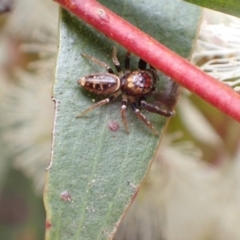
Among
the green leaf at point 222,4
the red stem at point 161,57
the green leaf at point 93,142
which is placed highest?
the green leaf at point 222,4

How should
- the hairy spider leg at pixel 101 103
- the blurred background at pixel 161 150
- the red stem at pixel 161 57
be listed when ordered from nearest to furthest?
the red stem at pixel 161 57
the hairy spider leg at pixel 101 103
the blurred background at pixel 161 150

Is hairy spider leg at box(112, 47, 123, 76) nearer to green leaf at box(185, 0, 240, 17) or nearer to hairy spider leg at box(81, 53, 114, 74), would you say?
hairy spider leg at box(81, 53, 114, 74)

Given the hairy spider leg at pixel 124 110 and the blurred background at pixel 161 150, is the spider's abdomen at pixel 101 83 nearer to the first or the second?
the hairy spider leg at pixel 124 110

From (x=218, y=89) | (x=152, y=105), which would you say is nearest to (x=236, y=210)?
(x=152, y=105)

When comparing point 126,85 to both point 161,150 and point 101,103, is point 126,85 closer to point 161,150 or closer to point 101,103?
point 101,103

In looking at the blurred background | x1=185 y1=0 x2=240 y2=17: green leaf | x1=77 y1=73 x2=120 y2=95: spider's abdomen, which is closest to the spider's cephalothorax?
x1=77 y1=73 x2=120 y2=95: spider's abdomen

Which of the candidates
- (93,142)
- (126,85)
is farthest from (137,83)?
(93,142)

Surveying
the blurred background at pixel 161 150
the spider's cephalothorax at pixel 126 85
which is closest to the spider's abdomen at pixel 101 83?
the spider's cephalothorax at pixel 126 85
